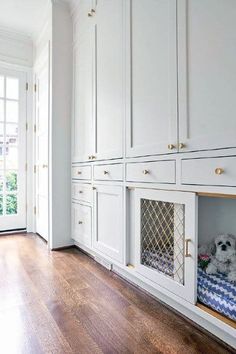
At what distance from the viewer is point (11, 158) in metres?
3.35

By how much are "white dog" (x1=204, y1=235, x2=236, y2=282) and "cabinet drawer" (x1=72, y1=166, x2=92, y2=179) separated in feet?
4.12

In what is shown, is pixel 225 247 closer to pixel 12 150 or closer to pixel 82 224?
pixel 82 224

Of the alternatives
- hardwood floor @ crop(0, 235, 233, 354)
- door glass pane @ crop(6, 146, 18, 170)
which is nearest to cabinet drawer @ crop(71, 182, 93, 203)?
hardwood floor @ crop(0, 235, 233, 354)

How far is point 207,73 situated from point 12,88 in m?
2.87

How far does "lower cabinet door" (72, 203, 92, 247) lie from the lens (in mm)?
2342

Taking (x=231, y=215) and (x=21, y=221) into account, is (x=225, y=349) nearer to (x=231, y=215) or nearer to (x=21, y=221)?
(x=231, y=215)

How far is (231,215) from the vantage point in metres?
1.58

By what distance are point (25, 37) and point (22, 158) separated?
1.56m

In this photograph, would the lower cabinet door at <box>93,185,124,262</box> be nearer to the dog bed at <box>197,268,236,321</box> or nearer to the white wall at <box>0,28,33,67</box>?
the dog bed at <box>197,268,236,321</box>

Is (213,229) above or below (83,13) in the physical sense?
below

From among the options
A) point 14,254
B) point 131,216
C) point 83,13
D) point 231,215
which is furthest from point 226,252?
point 83,13

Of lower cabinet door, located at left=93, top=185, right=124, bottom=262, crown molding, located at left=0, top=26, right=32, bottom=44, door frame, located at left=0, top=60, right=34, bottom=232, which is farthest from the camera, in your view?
door frame, located at left=0, top=60, right=34, bottom=232

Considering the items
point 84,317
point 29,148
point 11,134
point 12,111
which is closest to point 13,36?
point 12,111

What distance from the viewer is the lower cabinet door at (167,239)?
1303 mm
